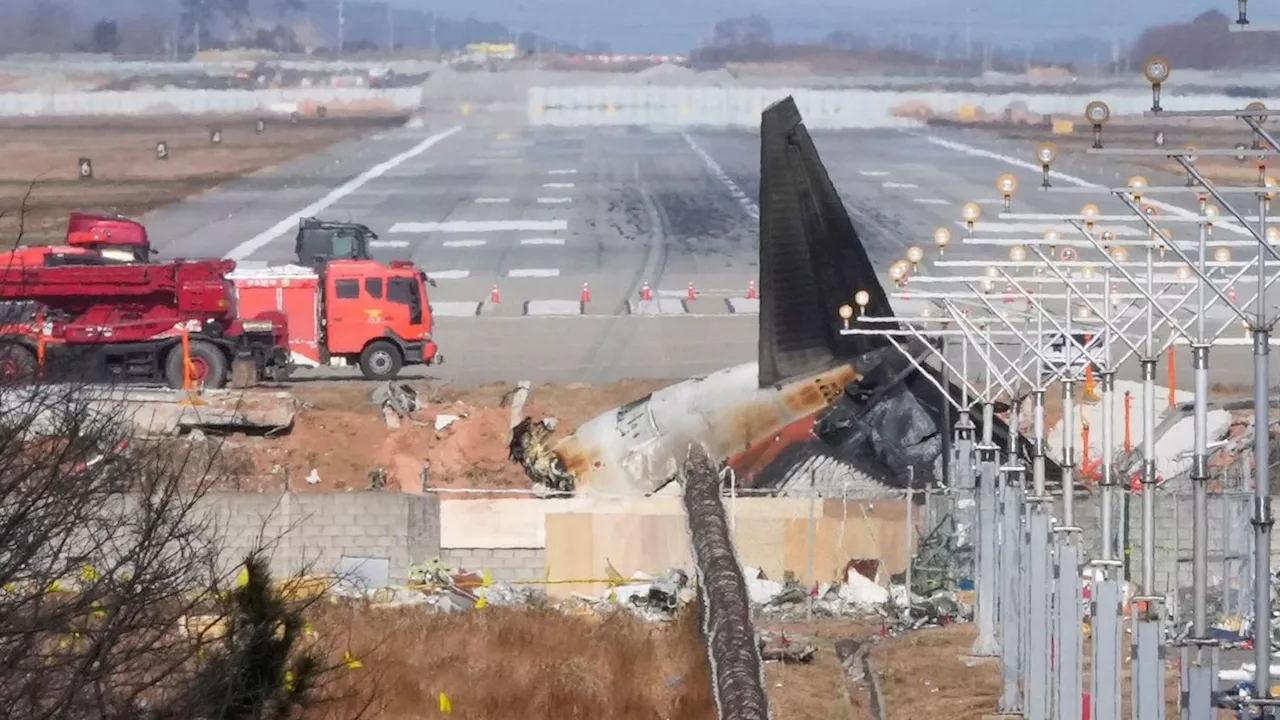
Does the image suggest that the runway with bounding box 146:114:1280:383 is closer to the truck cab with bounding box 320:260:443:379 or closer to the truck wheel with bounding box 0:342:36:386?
the truck cab with bounding box 320:260:443:379

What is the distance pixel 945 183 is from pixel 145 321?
46430mm

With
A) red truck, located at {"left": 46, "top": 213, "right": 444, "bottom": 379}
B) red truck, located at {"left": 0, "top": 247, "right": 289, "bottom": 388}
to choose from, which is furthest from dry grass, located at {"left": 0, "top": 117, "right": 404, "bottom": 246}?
red truck, located at {"left": 46, "top": 213, "right": 444, "bottom": 379}

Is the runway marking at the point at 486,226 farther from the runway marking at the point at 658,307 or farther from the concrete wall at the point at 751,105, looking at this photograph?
the concrete wall at the point at 751,105

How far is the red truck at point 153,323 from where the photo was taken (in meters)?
46.8

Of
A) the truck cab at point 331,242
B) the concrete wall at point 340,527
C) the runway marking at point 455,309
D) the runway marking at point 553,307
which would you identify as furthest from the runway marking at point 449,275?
the concrete wall at point 340,527

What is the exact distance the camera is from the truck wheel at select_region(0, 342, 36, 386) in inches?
825

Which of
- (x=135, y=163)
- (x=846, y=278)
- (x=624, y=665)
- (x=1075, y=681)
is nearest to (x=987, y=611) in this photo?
(x=624, y=665)

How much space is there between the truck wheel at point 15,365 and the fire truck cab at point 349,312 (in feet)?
23.0

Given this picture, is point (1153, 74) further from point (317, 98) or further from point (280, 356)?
point (317, 98)

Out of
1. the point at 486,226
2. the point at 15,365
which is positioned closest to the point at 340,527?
the point at 15,365

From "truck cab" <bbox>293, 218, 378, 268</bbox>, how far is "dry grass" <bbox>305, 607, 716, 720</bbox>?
28576 mm

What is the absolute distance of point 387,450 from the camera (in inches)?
1658

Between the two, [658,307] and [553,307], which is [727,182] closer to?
[658,307]

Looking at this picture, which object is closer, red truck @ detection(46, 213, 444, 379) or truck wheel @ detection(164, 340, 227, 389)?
truck wheel @ detection(164, 340, 227, 389)
